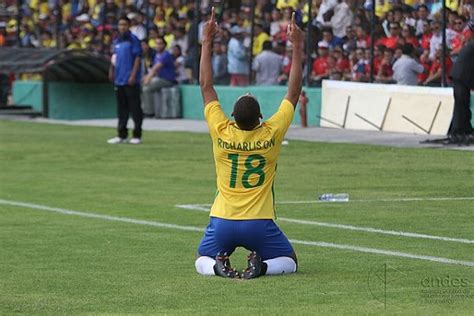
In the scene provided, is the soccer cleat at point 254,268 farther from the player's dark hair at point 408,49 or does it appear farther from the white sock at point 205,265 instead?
the player's dark hair at point 408,49

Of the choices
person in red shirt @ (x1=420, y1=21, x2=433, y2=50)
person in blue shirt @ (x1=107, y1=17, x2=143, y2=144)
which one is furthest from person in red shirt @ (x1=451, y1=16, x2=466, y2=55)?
person in blue shirt @ (x1=107, y1=17, x2=143, y2=144)

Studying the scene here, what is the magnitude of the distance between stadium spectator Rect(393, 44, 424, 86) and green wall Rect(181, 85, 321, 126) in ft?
8.43

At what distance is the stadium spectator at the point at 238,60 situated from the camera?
30.3 m

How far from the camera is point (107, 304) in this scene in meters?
8.76

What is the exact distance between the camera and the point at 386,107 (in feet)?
85.3

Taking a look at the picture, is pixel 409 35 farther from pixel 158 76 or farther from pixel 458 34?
pixel 158 76

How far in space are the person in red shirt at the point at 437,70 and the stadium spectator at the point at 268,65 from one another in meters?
4.56

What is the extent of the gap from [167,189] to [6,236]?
449cm

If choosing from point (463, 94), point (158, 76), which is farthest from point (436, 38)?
point (158, 76)

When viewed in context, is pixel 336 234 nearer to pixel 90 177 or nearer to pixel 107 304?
pixel 107 304

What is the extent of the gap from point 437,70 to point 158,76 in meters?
8.13

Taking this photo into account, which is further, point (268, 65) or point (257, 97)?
point (257, 97)

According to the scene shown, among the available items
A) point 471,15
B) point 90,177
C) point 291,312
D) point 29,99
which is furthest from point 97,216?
point 29,99

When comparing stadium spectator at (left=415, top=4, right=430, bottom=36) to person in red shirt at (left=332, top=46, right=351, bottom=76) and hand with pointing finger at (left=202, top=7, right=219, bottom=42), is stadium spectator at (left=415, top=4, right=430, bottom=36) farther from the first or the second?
hand with pointing finger at (left=202, top=7, right=219, bottom=42)
